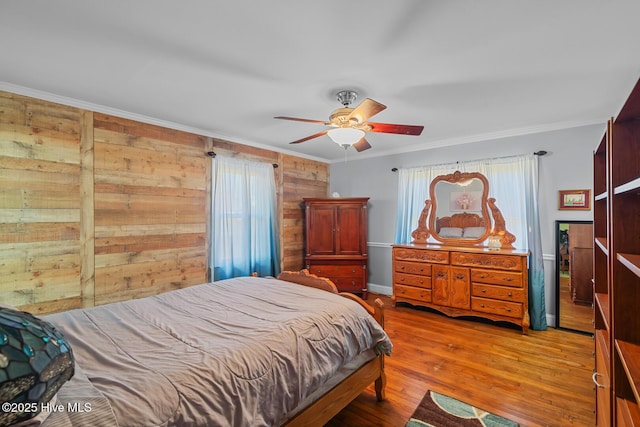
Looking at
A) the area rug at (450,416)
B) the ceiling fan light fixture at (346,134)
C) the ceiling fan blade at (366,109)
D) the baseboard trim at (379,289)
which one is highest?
the ceiling fan blade at (366,109)

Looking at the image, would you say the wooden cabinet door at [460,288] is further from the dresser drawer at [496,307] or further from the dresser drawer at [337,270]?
the dresser drawer at [337,270]

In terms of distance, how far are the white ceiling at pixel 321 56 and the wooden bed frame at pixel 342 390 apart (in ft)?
5.65

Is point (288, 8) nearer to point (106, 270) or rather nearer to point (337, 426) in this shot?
point (337, 426)

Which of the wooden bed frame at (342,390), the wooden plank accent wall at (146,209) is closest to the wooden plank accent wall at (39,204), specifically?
the wooden plank accent wall at (146,209)

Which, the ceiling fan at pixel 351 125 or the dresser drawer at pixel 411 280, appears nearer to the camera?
the ceiling fan at pixel 351 125

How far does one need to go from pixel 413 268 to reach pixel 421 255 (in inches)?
8.6

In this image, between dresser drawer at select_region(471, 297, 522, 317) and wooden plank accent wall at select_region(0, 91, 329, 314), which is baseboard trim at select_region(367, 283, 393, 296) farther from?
wooden plank accent wall at select_region(0, 91, 329, 314)

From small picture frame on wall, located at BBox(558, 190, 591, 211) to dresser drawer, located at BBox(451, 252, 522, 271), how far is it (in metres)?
0.86

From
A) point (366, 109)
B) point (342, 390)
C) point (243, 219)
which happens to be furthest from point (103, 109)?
point (342, 390)

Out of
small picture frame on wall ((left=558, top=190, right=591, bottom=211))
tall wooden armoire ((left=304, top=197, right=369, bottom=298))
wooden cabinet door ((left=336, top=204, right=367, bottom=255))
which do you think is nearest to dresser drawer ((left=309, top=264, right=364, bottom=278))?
tall wooden armoire ((left=304, top=197, right=369, bottom=298))

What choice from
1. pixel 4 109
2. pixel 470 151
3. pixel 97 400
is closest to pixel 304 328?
pixel 97 400

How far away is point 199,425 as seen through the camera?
1100 millimetres

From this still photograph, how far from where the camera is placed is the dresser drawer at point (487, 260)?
3299mm

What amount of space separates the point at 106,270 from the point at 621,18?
14.0 ft
